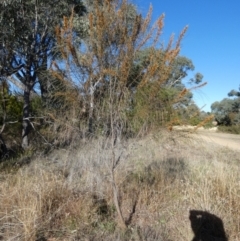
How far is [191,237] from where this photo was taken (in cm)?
333

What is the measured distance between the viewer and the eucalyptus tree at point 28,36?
272 inches

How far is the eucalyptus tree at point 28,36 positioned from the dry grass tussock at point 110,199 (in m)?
3.70

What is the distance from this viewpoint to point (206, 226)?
139 inches

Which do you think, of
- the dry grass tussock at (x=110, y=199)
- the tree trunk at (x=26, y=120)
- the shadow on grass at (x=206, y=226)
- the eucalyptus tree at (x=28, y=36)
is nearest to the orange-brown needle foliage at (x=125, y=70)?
the dry grass tussock at (x=110, y=199)

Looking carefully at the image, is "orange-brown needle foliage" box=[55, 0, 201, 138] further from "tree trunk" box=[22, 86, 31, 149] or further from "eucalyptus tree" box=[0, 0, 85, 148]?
"tree trunk" box=[22, 86, 31, 149]

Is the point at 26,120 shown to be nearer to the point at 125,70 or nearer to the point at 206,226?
the point at 125,70

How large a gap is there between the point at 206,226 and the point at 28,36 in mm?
6471

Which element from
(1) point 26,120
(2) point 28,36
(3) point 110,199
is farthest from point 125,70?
(1) point 26,120

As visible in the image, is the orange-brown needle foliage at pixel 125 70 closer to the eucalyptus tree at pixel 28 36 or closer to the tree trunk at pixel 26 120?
the eucalyptus tree at pixel 28 36

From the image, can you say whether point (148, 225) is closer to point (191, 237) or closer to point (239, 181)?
point (191, 237)

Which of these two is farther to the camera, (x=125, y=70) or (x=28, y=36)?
(x=28, y=36)

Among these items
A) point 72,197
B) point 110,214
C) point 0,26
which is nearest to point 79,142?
point 72,197

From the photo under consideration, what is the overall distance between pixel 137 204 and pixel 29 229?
1621mm

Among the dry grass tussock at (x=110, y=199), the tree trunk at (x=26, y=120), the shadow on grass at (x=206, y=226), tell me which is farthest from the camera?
the tree trunk at (x=26, y=120)
